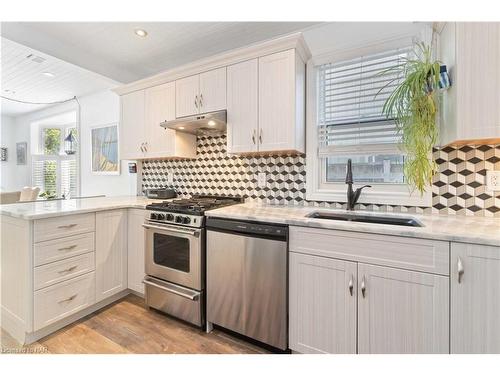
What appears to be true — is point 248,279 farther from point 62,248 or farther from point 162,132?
point 162,132

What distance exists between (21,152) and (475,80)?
784 cm

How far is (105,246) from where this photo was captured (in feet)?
7.02

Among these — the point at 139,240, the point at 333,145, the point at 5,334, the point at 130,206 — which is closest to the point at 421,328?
the point at 333,145

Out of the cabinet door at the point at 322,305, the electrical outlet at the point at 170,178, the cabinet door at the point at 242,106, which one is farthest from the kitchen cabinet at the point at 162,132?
A: the cabinet door at the point at 322,305

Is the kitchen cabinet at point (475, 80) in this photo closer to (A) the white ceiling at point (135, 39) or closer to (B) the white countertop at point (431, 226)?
(B) the white countertop at point (431, 226)

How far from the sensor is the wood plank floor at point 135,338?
1646 mm

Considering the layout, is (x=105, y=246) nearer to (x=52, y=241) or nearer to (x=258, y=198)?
(x=52, y=241)

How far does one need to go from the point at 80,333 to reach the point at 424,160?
2747mm

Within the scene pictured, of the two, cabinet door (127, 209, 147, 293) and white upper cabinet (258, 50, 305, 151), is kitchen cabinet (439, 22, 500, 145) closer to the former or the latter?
white upper cabinet (258, 50, 305, 151)

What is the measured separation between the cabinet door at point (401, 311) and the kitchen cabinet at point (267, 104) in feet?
3.61

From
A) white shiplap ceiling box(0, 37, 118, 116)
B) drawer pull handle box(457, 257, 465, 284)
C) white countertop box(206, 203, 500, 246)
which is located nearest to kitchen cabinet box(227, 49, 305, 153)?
white countertop box(206, 203, 500, 246)

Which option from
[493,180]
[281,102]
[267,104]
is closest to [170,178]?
[267,104]

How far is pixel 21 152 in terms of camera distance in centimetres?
559

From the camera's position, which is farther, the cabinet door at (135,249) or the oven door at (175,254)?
the cabinet door at (135,249)
